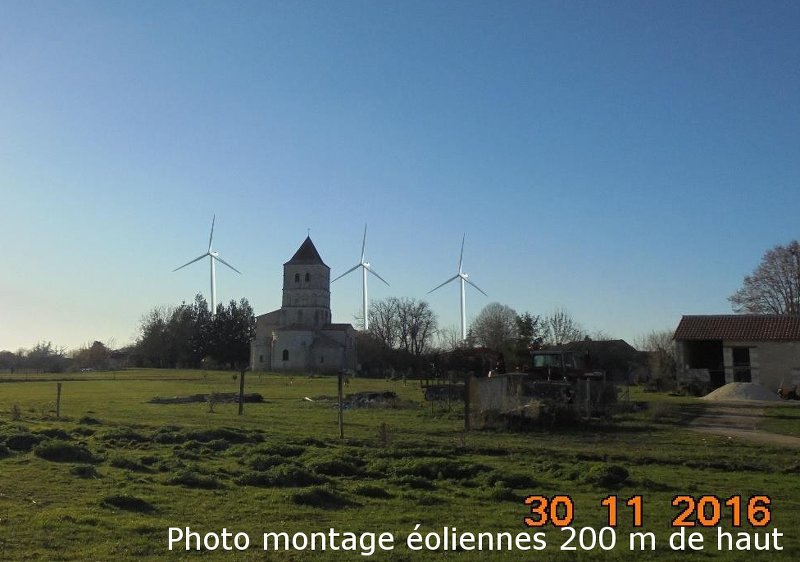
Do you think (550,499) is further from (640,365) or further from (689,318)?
(640,365)

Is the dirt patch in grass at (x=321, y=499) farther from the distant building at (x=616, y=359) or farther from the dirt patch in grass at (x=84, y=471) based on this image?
the distant building at (x=616, y=359)

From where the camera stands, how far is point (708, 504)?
11266mm

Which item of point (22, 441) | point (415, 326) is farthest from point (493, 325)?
point (22, 441)

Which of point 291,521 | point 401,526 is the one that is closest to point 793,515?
point 401,526

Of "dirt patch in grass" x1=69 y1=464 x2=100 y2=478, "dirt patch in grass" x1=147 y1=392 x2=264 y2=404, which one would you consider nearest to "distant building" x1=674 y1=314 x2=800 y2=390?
"dirt patch in grass" x1=147 y1=392 x2=264 y2=404

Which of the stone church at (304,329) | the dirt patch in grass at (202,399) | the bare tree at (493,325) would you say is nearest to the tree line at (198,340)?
the stone church at (304,329)

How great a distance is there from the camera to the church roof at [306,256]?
108 meters

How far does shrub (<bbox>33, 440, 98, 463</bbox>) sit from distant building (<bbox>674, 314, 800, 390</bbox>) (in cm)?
4400

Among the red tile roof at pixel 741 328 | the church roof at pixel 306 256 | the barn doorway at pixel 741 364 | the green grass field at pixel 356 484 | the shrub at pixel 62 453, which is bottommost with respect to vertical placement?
the green grass field at pixel 356 484

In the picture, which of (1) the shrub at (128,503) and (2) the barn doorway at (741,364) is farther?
(2) the barn doorway at (741,364)

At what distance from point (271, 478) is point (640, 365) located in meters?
73.6

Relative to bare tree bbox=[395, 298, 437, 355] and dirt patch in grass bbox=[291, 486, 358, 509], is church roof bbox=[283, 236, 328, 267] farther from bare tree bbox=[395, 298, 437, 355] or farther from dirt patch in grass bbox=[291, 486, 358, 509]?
dirt patch in grass bbox=[291, 486, 358, 509]

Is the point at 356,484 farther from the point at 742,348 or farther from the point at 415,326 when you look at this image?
the point at 415,326

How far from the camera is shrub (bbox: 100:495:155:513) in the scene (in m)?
10.5
